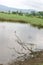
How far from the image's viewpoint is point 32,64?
1586 cm

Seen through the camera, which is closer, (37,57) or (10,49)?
(37,57)

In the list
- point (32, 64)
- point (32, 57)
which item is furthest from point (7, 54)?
point (32, 64)

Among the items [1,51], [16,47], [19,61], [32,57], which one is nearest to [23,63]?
[19,61]

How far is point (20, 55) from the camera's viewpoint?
19062 mm

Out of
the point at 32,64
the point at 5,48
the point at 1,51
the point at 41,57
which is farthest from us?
the point at 5,48

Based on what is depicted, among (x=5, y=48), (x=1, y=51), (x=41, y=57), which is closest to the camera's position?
(x=41, y=57)

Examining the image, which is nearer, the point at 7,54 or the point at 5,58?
the point at 5,58

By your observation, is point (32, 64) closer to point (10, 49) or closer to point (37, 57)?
point (37, 57)

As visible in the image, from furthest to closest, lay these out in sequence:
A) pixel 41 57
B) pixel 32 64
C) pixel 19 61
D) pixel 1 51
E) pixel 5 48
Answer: pixel 5 48 → pixel 1 51 → pixel 41 57 → pixel 19 61 → pixel 32 64

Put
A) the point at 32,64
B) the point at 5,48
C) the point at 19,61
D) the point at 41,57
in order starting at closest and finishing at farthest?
1. the point at 32,64
2. the point at 19,61
3. the point at 41,57
4. the point at 5,48

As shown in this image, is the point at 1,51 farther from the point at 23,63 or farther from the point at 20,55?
the point at 23,63

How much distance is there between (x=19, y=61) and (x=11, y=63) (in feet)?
2.70

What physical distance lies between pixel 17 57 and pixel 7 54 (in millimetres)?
1063

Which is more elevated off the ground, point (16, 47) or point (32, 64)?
point (32, 64)
